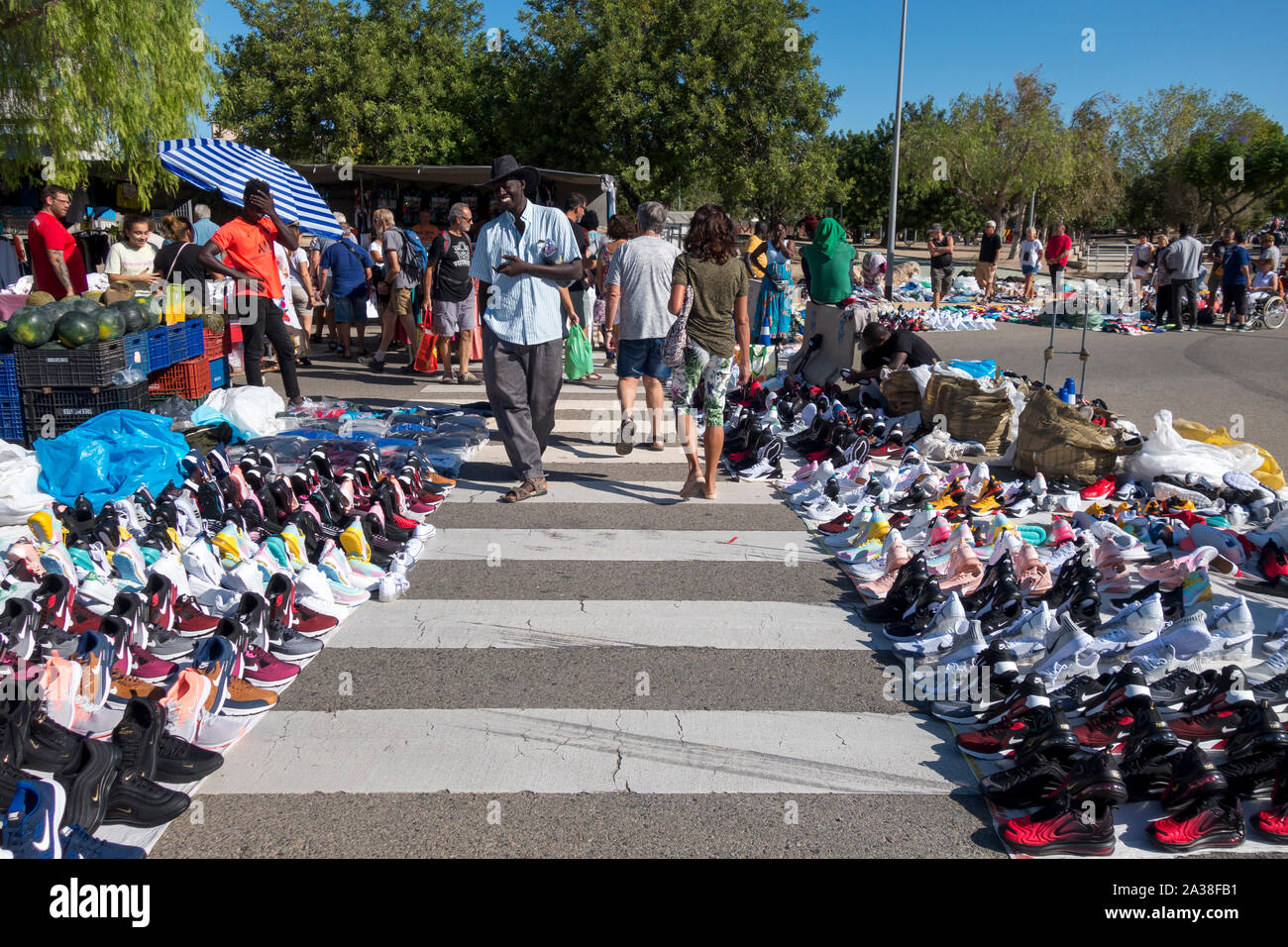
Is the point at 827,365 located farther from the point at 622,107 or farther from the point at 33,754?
the point at 622,107

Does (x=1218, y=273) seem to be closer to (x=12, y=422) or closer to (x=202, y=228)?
(x=202, y=228)

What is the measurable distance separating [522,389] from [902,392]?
409 centimetres

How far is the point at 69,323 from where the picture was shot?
7.60m

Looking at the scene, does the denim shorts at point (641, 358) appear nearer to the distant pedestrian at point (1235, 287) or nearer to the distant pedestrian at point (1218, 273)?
the distant pedestrian at point (1235, 287)

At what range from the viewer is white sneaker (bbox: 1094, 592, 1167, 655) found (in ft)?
14.0

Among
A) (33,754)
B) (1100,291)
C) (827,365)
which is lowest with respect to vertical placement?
(33,754)

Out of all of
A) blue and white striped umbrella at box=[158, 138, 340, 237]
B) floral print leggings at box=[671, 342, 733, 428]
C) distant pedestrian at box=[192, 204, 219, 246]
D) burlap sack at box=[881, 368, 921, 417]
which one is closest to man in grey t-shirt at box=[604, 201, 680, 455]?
floral print leggings at box=[671, 342, 733, 428]

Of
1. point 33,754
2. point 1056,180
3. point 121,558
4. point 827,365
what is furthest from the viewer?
point 1056,180

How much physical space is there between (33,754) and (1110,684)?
13.1ft

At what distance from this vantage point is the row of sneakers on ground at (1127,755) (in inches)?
121

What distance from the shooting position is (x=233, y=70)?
1100 inches

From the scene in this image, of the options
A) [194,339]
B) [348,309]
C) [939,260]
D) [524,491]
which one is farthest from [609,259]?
[939,260]

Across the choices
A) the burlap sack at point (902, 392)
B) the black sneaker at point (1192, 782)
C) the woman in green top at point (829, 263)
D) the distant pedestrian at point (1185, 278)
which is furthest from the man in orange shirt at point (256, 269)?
the distant pedestrian at point (1185, 278)
